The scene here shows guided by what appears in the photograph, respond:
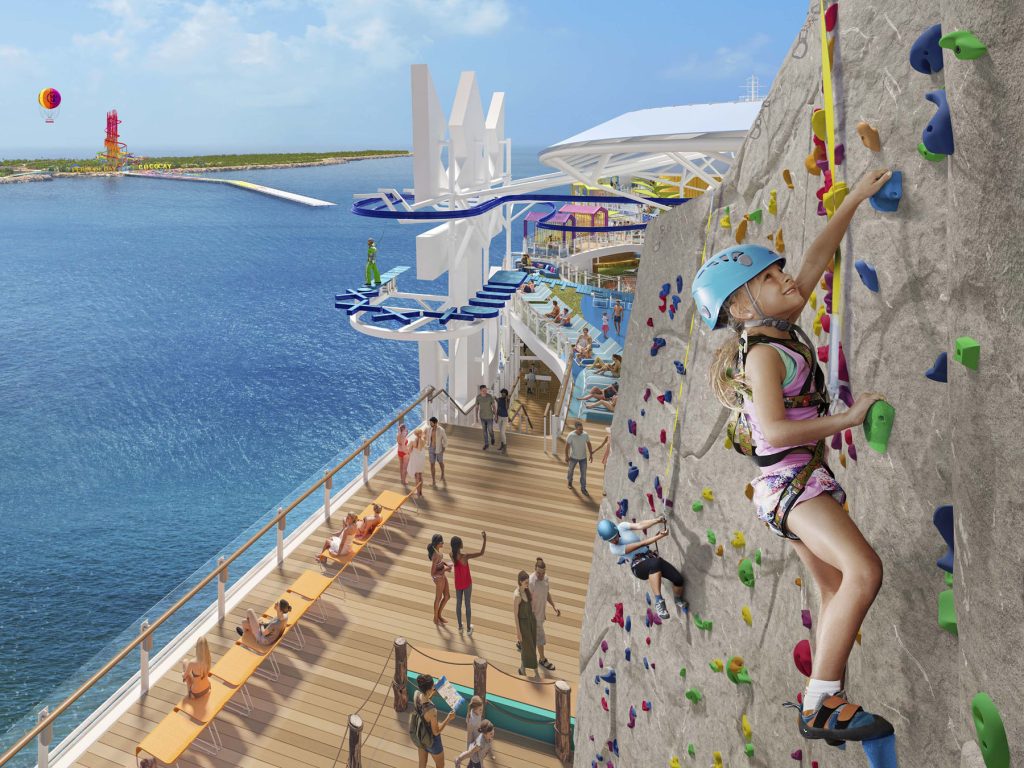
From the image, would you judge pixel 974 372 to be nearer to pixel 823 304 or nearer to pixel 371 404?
pixel 823 304

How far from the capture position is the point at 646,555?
15.5 feet

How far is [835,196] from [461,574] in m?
8.11

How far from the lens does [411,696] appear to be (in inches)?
371

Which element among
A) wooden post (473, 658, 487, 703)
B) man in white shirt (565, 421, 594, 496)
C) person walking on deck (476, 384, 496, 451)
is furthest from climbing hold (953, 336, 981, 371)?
person walking on deck (476, 384, 496, 451)

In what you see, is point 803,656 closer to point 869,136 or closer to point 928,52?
point 869,136

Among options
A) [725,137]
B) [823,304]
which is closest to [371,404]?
[725,137]

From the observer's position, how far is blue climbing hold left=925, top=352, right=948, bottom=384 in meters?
2.23

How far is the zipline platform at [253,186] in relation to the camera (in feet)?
402

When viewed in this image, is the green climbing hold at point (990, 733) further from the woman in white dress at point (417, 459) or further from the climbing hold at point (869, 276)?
the woman in white dress at point (417, 459)

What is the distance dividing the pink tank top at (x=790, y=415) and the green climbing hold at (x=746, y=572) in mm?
1356

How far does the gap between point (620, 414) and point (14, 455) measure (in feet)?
108

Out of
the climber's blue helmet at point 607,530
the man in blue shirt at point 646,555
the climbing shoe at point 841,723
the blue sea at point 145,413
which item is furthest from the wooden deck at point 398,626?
the climbing shoe at point 841,723

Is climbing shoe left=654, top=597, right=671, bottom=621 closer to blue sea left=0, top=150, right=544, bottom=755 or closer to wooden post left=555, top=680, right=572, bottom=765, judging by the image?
wooden post left=555, top=680, right=572, bottom=765

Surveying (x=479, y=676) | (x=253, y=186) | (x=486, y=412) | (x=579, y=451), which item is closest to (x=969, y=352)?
(x=479, y=676)
